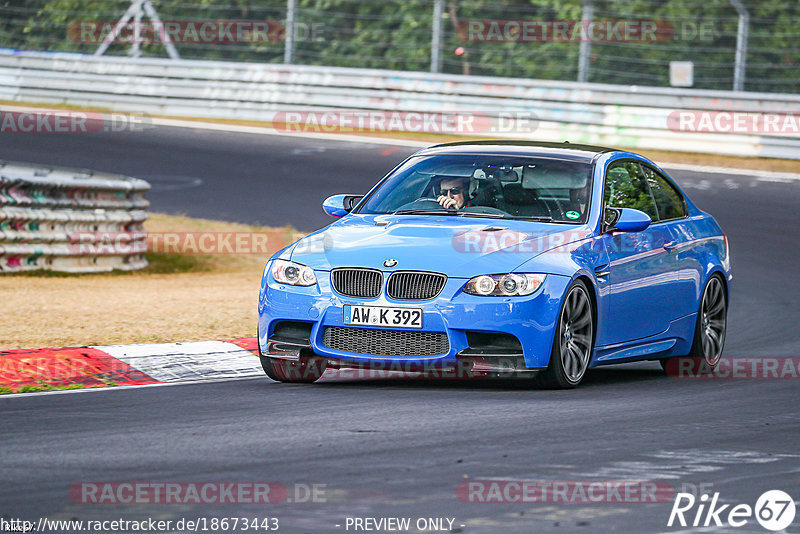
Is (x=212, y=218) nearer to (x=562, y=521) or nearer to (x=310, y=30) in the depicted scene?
(x=310, y=30)

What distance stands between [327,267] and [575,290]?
1.45 m

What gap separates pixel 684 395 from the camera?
29.1 ft

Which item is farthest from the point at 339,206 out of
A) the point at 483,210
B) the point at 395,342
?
the point at 395,342

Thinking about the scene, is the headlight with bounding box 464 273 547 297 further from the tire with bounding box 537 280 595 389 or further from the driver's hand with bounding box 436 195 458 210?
the driver's hand with bounding box 436 195 458 210

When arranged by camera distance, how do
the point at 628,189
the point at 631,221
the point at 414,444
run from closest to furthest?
1. the point at 414,444
2. the point at 631,221
3. the point at 628,189

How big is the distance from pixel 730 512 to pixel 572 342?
322 centimetres

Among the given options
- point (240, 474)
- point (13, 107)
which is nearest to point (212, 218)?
point (13, 107)

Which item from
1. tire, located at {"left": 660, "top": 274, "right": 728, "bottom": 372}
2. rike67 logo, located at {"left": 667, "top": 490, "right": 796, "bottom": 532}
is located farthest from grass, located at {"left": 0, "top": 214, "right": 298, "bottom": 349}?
rike67 logo, located at {"left": 667, "top": 490, "right": 796, "bottom": 532}

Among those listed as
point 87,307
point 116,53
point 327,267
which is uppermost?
point 116,53

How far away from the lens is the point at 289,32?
27.4 metres

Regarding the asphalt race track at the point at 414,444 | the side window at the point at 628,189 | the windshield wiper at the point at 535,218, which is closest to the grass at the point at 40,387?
the asphalt race track at the point at 414,444

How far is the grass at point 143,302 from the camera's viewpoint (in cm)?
1097

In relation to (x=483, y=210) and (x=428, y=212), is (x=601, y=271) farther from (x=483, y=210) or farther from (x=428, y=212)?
(x=428, y=212)

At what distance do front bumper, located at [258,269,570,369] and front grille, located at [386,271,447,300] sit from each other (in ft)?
0.13
